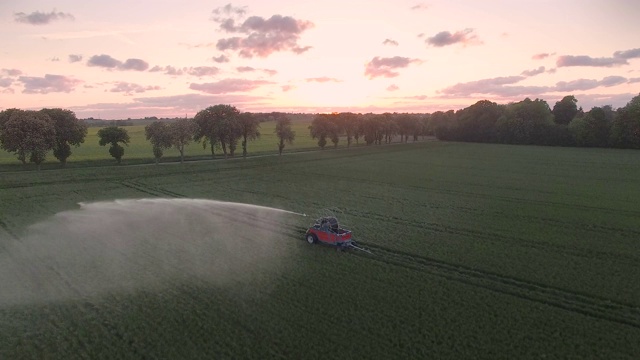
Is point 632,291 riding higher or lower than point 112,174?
lower

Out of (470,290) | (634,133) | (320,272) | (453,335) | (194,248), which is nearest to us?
(453,335)

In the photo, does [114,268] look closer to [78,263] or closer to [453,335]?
[78,263]

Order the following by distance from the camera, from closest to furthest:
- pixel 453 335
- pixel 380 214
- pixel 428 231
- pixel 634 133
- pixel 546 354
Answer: pixel 546 354 < pixel 453 335 < pixel 428 231 < pixel 380 214 < pixel 634 133

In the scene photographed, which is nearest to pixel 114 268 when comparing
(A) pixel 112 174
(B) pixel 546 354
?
(B) pixel 546 354

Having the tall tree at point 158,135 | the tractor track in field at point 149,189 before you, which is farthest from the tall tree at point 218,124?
the tractor track in field at point 149,189

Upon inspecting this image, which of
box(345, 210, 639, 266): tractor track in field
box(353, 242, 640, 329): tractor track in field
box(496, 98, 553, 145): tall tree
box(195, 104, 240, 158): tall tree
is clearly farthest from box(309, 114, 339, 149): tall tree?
box(353, 242, 640, 329): tractor track in field

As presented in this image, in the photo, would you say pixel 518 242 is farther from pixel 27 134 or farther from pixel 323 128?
pixel 323 128
